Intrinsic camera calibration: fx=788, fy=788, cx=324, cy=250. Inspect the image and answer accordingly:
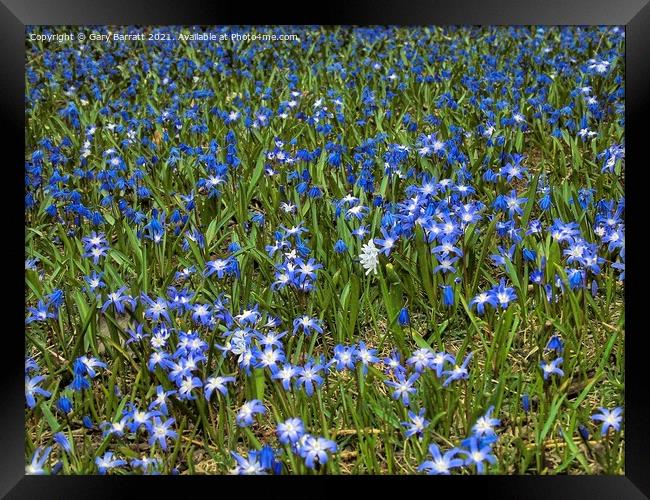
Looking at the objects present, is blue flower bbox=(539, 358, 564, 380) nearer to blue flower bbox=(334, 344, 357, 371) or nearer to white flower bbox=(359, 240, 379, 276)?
blue flower bbox=(334, 344, 357, 371)

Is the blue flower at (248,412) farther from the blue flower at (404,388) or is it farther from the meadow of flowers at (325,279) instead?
the blue flower at (404,388)

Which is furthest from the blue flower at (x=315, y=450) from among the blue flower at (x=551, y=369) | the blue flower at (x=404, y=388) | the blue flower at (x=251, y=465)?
the blue flower at (x=551, y=369)

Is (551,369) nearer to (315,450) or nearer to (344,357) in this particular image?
(344,357)

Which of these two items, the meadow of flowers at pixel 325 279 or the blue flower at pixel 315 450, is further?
the meadow of flowers at pixel 325 279

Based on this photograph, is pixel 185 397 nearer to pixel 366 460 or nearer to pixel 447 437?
pixel 366 460

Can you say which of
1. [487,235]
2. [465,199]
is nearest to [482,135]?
[465,199]
